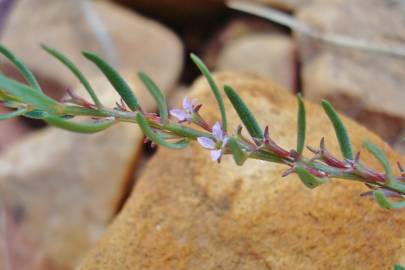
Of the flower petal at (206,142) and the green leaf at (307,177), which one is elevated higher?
the flower petal at (206,142)

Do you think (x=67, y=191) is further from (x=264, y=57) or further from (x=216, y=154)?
(x=216, y=154)

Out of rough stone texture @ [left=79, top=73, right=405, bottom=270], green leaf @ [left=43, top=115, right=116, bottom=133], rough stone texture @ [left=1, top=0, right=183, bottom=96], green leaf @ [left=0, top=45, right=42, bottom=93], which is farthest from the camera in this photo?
rough stone texture @ [left=1, top=0, right=183, bottom=96]

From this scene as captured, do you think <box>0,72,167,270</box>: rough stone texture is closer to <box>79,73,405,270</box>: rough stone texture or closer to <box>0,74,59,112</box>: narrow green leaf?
<box>79,73,405,270</box>: rough stone texture

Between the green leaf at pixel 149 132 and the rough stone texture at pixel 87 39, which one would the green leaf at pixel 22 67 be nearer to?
the green leaf at pixel 149 132

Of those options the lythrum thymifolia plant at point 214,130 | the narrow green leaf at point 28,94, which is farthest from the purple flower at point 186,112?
the narrow green leaf at point 28,94

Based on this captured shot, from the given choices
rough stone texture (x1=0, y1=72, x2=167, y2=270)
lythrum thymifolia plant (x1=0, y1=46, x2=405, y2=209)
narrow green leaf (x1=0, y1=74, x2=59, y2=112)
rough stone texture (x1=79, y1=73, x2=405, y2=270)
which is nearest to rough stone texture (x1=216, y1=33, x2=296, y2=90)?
rough stone texture (x1=0, y1=72, x2=167, y2=270)

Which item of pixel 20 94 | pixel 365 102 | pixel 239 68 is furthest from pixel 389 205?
pixel 239 68
